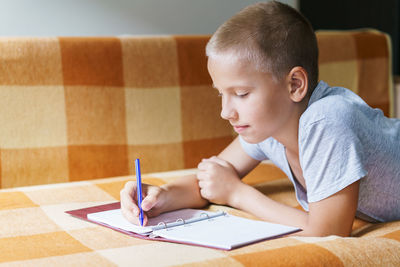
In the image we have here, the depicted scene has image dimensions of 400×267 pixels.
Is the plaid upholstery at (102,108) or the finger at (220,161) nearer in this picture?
the finger at (220,161)

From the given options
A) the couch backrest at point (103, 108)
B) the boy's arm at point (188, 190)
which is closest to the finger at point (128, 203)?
the boy's arm at point (188, 190)

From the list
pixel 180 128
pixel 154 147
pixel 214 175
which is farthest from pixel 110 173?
pixel 214 175

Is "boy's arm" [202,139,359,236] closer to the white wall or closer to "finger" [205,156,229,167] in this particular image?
"finger" [205,156,229,167]

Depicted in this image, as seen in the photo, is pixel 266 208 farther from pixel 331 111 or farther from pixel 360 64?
pixel 360 64

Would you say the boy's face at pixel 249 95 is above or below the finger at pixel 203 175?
above

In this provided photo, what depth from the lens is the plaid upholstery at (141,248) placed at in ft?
2.77

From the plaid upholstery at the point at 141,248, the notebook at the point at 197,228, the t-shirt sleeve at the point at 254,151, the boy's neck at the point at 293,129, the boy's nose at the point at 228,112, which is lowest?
the plaid upholstery at the point at 141,248

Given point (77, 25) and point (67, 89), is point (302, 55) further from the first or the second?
point (77, 25)

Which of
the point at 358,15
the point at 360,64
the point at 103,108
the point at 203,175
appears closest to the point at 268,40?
the point at 203,175

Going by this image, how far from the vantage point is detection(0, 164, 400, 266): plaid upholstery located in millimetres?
843

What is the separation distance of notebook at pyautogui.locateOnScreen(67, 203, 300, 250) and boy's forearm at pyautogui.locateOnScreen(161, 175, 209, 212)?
0.07 feet

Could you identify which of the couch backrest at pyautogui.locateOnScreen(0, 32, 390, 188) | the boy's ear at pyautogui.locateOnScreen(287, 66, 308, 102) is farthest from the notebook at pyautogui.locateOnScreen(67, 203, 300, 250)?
the couch backrest at pyautogui.locateOnScreen(0, 32, 390, 188)

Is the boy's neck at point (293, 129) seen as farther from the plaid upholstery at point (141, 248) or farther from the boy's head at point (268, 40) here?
the plaid upholstery at point (141, 248)

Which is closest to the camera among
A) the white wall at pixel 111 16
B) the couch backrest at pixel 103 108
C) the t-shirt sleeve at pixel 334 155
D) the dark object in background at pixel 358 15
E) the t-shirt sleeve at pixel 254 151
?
the t-shirt sleeve at pixel 334 155
